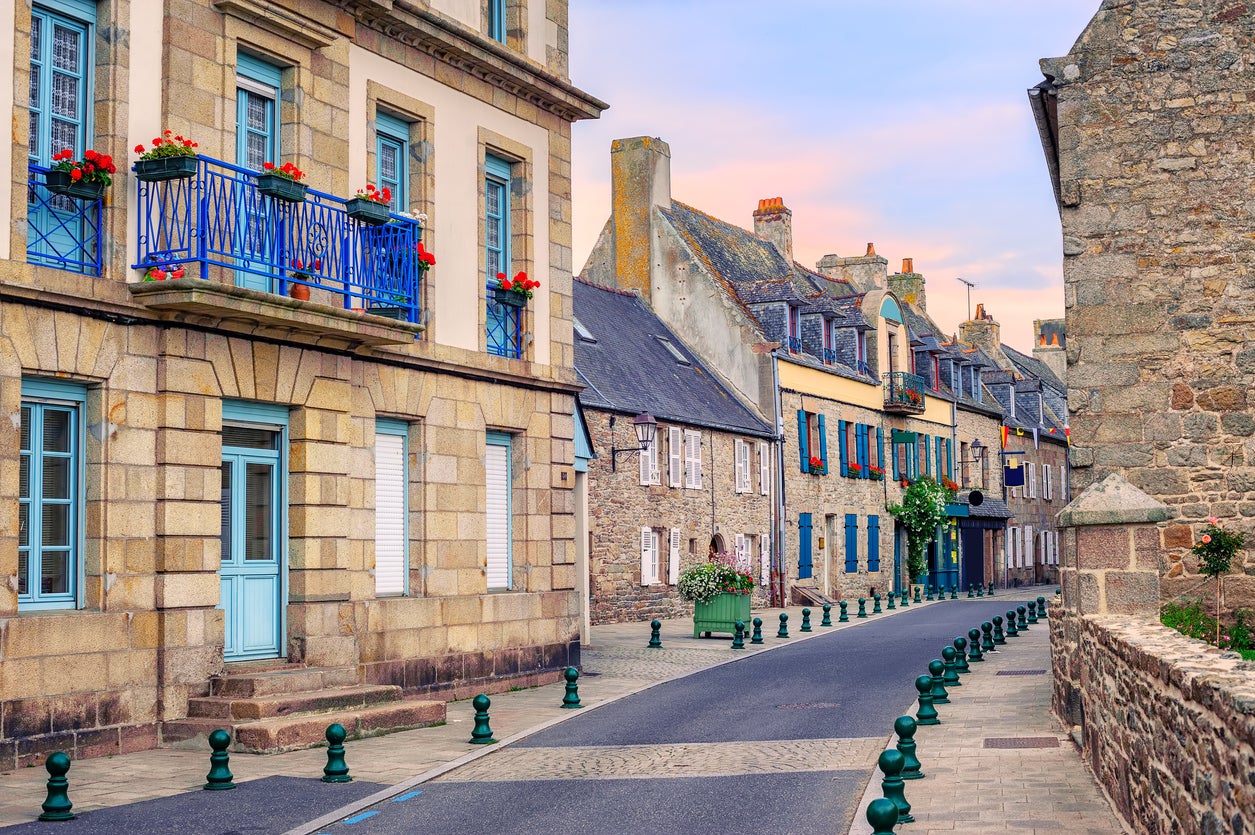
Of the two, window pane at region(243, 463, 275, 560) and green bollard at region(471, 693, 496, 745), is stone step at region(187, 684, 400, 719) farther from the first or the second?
window pane at region(243, 463, 275, 560)

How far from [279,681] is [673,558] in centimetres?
1897

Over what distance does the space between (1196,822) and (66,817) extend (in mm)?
6736

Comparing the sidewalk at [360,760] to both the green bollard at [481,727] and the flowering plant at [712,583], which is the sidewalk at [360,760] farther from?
the flowering plant at [712,583]

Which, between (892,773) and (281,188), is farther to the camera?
(281,188)

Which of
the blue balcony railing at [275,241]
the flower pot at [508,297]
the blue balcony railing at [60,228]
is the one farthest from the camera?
the flower pot at [508,297]

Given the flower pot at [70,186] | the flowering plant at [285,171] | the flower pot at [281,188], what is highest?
the flowering plant at [285,171]

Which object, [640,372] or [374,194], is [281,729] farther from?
[640,372]

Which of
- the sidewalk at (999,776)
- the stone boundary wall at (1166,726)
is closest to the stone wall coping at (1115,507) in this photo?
the stone boundary wall at (1166,726)

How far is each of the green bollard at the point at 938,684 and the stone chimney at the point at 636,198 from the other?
24.4m

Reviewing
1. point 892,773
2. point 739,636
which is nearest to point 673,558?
point 739,636

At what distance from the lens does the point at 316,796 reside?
1015 cm

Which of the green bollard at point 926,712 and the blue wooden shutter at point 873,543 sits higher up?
the blue wooden shutter at point 873,543

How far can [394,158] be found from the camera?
54.0 feet

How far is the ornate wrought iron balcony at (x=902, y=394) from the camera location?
4390 cm
